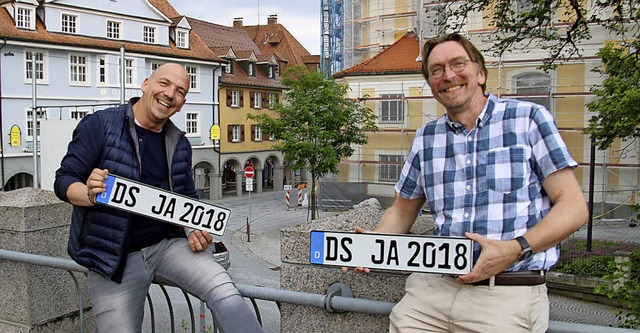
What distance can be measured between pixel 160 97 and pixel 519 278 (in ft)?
6.47

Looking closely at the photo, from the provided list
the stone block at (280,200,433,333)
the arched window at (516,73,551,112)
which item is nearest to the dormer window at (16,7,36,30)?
the arched window at (516,73,551,112)

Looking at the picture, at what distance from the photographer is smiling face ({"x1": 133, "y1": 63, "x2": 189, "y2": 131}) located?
133 inches

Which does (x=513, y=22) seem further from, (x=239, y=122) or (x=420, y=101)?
(x=239, y=122)

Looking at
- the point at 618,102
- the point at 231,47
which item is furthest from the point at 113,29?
the point at 618,102

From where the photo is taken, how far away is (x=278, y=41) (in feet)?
219

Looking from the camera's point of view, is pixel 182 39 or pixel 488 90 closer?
pixel 488 90

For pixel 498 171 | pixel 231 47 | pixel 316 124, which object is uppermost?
pixel 231 47

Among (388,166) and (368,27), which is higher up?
(368,27)

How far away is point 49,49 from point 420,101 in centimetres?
2036

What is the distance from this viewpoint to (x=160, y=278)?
11.2 ft

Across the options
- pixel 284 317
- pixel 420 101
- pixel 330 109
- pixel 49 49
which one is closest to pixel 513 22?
pixel 284 317

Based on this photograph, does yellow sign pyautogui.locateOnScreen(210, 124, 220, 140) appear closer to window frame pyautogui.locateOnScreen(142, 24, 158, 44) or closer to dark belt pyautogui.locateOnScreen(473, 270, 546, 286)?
window frame pyautogui.locateOnScreen(142, 24, 158, 44)

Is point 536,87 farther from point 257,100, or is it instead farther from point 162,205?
point 162,205

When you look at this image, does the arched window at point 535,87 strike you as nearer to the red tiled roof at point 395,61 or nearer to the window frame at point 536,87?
the window frame at point 536,87
